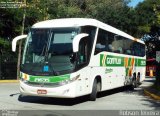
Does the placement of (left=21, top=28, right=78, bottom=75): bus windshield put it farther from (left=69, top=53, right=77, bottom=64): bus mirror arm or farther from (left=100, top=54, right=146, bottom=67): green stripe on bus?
(left=100, top=54, right=146, bottom=67): green stripe on bus

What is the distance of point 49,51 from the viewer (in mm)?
14758

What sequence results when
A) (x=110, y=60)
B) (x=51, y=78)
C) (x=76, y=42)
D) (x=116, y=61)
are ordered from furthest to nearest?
(x=116, y=61) < (x=110, y=60) < (x=51, y=78) < (x=76, y=42)

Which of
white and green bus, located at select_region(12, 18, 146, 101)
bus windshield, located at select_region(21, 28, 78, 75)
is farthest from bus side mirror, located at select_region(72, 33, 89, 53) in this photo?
bus windshield, located at select_region(21, 28, 78, 75)

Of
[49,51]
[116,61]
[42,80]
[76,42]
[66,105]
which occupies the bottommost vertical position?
[66,105]

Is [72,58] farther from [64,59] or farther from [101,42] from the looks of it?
[101,42]

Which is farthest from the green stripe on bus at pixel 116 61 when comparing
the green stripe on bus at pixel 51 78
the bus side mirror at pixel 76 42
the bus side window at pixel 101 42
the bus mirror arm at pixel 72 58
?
the green stripe on bus at pixel 51 78

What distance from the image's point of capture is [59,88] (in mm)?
14281

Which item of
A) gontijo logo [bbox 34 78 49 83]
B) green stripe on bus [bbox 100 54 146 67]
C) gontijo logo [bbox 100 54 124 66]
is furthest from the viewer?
green stripe on bus [bbox 100 54 146 67]

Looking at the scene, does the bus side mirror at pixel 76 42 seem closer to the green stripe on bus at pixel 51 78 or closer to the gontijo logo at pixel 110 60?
the green stripe on bus at pixel 51 78

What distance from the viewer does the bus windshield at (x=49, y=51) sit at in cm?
1447

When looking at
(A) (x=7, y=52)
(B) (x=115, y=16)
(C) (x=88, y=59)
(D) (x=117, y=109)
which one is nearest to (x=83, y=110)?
(D) (x=117, y=109)

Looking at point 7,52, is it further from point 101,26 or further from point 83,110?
point 83,110

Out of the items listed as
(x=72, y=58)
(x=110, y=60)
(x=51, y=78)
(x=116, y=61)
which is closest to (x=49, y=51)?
(x=72, y=58)

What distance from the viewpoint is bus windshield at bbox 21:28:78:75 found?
1447 centimetres
